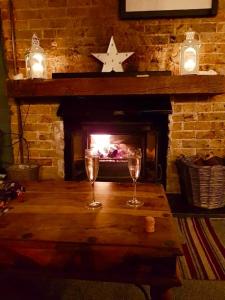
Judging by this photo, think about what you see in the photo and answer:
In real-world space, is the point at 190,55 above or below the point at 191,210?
above

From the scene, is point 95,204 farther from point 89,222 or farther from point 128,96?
point 128,96

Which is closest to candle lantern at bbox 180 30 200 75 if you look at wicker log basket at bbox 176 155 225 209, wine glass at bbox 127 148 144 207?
wicker log basket at bbox 176 155 225 209

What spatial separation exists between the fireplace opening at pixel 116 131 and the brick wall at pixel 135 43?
123 mm

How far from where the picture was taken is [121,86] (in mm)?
2250

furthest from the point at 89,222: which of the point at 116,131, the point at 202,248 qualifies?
the point at 116,131

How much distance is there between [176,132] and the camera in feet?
8.16

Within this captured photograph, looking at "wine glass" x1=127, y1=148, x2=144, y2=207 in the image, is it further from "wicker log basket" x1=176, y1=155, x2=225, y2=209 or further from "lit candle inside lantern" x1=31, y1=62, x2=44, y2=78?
"lit candle inside lantern" x1=31, y1=62, x2=44, y2=78

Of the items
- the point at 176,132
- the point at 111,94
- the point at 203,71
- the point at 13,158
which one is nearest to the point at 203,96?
the point at 203,71

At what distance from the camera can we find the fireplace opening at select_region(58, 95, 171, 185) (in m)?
2.44

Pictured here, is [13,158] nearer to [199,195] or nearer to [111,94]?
[111,94]

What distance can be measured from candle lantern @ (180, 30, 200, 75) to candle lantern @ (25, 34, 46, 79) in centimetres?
114

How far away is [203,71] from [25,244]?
2003 millimetres

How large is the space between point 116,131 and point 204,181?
86 cm

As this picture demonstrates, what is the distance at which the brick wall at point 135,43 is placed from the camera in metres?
2.36
